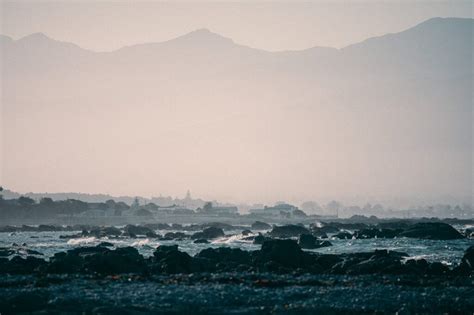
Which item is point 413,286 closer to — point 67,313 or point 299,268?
point 299,268

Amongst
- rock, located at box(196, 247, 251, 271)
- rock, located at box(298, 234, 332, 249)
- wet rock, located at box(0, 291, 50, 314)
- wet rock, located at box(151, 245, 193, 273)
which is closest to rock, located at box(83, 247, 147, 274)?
wet rock, located at box(151, 245, 193, 273)

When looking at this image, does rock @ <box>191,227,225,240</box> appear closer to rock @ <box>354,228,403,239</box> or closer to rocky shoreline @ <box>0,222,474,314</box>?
rock @ <box>354,228,403,239</box>

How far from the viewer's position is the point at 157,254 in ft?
243

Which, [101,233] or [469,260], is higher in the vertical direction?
[101,233]

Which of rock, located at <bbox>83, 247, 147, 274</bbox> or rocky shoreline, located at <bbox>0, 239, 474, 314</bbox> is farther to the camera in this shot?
rock, located at <bbox>83, 247, 147, 274</bbox>

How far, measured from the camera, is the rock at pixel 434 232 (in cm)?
12538

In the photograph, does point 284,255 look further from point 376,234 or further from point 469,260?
point 376,234

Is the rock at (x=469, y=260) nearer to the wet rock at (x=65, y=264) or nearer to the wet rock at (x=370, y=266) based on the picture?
the wet rock at (x=370, y=266)

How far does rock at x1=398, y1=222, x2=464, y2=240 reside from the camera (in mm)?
125375

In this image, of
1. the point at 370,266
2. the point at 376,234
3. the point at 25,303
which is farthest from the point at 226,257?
the point at 376,234

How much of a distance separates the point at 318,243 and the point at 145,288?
63.4 meters

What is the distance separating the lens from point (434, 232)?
419 ft

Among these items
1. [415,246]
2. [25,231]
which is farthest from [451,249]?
[25,231]

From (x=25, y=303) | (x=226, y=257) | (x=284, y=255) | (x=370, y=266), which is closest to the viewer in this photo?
(x=25, y=303)
